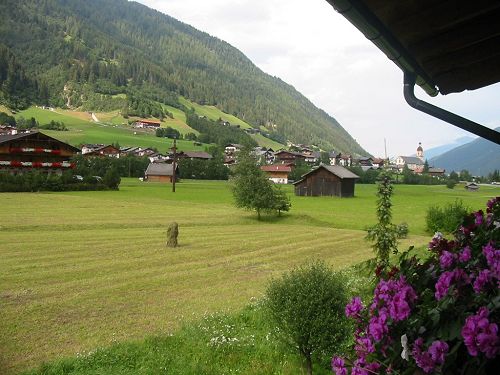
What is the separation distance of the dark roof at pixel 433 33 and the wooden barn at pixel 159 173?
89942 mm

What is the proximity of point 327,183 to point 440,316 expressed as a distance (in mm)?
71298

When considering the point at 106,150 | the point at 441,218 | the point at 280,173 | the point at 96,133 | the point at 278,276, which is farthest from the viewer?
Answer: the point at 96,133

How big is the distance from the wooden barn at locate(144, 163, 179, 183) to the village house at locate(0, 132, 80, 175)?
721 inches

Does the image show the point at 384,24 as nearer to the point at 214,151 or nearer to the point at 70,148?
the point at 70,148

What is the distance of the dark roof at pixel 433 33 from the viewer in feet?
7.72

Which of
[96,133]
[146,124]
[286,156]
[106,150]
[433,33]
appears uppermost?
[146,124]

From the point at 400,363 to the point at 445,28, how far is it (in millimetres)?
1967

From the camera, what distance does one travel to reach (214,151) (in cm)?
13125

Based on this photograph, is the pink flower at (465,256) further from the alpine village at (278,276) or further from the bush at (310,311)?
the bush at (310,311)

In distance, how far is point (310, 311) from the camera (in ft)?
25.4

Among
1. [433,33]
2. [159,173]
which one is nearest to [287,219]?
[433,33]

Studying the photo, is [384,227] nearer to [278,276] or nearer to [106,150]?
[278,276]

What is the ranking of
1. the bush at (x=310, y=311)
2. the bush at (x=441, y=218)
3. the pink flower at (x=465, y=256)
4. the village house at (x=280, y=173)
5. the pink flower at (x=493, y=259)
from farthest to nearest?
the village house at (x=280, y=173) < the bush at (x=441, y=218) < the bush at (x=310, y=311) < the pink flower at (x=465, y=256) < the pink flower at (x=493, y=259)

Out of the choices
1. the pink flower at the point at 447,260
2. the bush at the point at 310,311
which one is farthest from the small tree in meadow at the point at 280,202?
the pink flower at the point at 447,260
